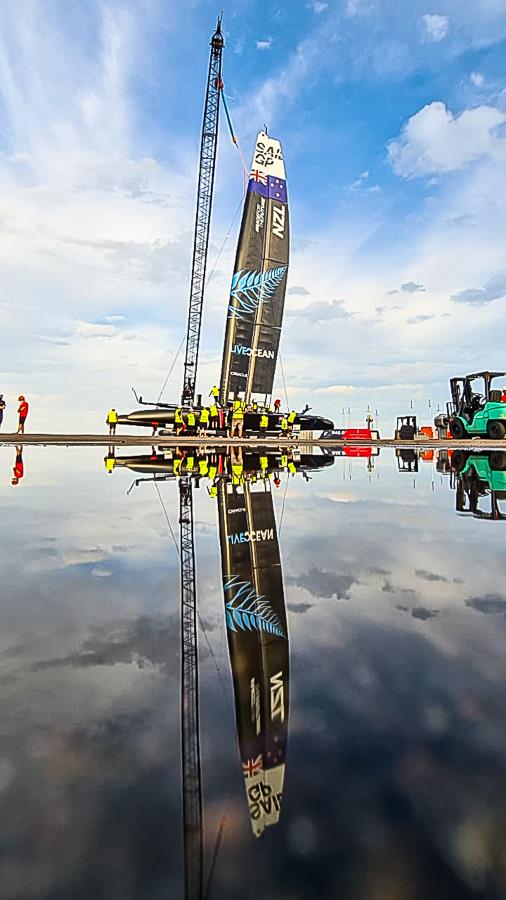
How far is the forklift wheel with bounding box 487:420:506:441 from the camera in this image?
2255cm

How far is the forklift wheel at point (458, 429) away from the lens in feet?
83.2

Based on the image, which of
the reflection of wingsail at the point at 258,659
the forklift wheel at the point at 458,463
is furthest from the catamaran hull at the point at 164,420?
the reflection of wingsail at the point at 258,659

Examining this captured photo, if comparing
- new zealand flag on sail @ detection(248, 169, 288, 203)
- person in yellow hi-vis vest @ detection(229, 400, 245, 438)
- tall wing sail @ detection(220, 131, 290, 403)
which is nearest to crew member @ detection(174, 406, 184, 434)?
tall wing sail @ detection(220, 131, 290, 403)

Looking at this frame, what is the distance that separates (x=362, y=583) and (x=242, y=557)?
96 cm

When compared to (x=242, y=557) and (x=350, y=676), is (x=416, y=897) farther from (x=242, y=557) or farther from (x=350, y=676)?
(x=242, y=557)

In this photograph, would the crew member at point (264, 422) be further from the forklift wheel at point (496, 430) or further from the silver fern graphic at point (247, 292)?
the forklift wheel at point (496, 430)

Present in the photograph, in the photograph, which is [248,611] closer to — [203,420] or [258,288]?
[203,420]

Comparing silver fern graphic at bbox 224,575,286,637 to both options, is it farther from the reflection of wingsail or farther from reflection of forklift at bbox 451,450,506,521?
reflection of forklift at bbox 451,450,506,521

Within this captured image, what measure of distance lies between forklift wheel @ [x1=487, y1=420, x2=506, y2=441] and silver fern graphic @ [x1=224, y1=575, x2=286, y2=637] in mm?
21630

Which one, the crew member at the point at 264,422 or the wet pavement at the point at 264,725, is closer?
the wet pavement at the point at 264,725

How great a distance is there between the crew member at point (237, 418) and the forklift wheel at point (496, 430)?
11.7 m

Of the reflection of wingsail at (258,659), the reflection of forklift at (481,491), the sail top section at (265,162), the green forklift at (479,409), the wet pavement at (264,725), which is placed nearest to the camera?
the wet pavement at (264,725)

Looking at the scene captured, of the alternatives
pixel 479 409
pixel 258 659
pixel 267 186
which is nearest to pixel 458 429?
pixel 479 409

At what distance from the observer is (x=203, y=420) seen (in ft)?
92.5
